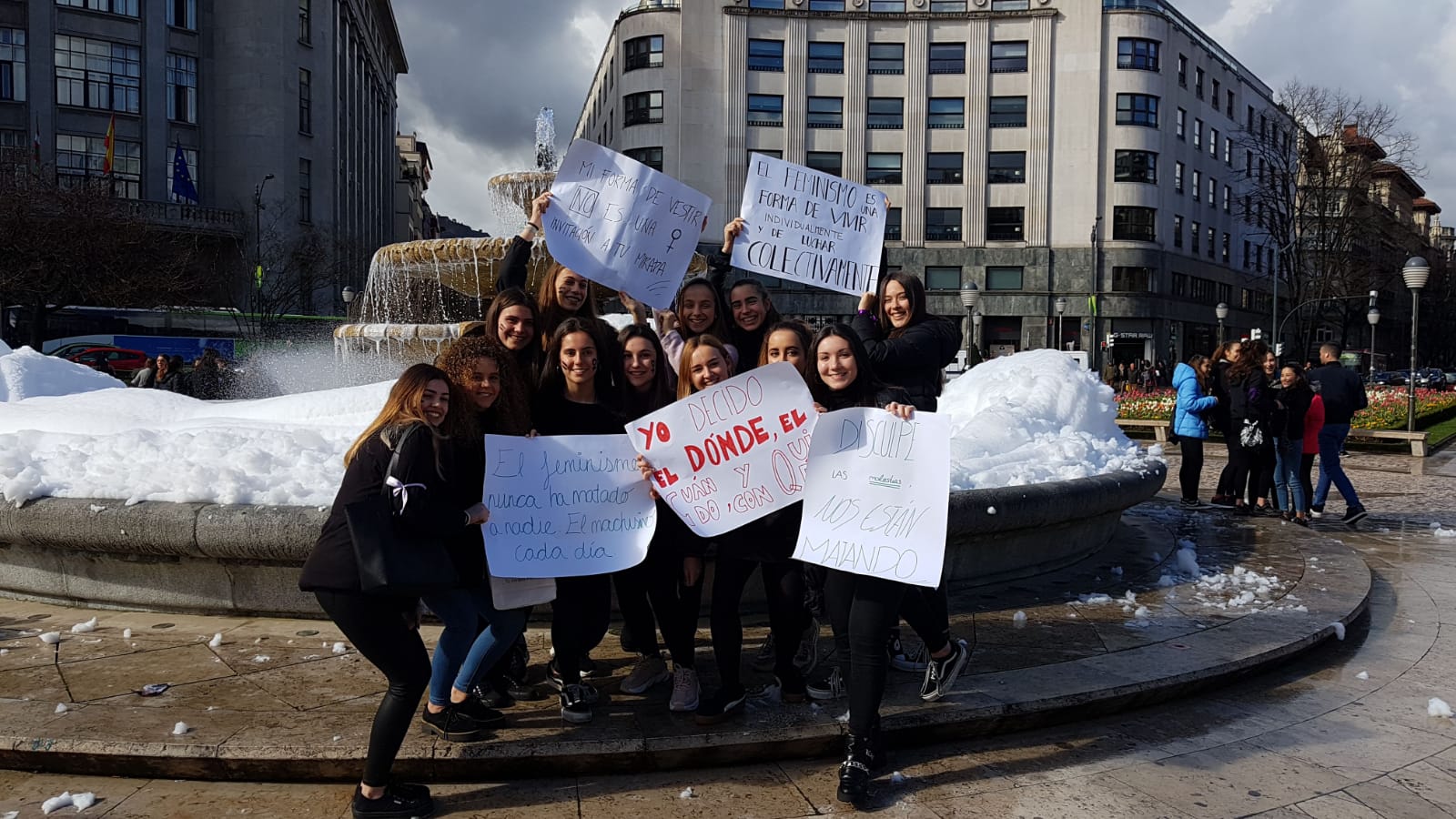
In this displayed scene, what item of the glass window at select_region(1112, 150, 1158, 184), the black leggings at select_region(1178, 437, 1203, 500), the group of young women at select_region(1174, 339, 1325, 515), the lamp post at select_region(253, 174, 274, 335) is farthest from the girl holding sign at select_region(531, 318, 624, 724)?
the glass window at select_region(1112, 150, 1158, 184)

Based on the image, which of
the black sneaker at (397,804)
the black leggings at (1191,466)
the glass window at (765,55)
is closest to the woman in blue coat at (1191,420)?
the black leggings at (1191,466)

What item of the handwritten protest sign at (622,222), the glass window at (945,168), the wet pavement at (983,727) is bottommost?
the wet pavement at (983,727)

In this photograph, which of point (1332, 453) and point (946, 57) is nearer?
point (1332, 453)

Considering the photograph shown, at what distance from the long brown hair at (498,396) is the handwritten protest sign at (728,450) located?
0.48m

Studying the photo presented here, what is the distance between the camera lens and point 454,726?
409cm

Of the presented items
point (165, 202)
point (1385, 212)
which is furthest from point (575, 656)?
point (1385, 212)

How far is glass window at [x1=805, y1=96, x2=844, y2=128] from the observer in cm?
5153

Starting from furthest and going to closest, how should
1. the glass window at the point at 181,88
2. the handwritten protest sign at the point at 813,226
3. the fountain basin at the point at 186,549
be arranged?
the glass window at the point at 181,88
the handwritten protest sign at the point at 813,226
the fountain basin at the point at 186,549

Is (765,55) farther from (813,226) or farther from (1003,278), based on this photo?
(813,226)

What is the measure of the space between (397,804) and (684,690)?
128 cm

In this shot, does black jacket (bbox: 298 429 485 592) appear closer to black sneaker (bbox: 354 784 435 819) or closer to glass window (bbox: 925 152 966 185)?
black sneaker (bbox: 354 784 435 819)

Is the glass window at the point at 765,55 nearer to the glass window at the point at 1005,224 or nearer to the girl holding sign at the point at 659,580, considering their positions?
the glass window at the point at 1005,224

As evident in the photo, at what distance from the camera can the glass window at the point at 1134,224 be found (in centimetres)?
5222

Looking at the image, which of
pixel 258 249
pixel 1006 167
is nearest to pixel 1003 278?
pixel 1006 167
